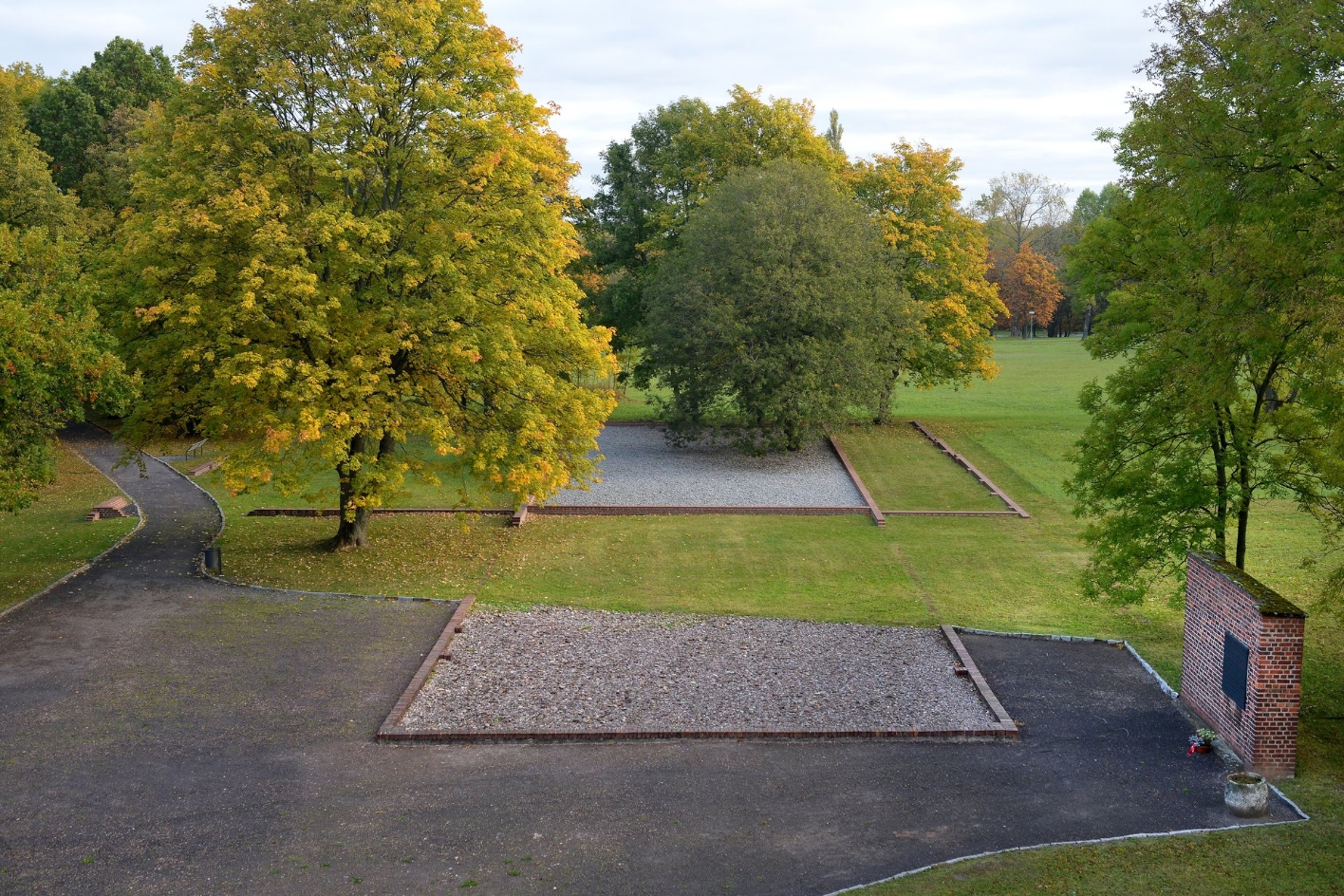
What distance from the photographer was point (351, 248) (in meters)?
20.3

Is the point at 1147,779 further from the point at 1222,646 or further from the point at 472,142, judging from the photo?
the point at 472,142

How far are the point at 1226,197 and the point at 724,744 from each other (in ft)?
32.5

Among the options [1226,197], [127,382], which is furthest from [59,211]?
[1226,197]

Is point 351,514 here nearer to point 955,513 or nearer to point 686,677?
point 686,677

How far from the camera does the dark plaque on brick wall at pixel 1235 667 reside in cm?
1286

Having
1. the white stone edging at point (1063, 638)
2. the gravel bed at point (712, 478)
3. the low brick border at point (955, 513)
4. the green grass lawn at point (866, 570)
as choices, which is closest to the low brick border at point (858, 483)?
the gravel bed at point (712, 478)

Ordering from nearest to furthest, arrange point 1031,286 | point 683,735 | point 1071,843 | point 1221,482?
point 1071,843 → point 683,735 → point 1221,482 → point 1031,286

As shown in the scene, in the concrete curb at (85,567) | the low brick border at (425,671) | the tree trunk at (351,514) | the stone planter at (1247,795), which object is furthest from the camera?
the tree trunk at (351,514)

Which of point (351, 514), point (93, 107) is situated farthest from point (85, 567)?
point (93, 107)

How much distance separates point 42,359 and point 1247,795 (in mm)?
18408

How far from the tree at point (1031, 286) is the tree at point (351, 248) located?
67.7 m

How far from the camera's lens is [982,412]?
47469mm

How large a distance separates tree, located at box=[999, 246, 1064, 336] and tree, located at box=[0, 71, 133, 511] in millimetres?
73420

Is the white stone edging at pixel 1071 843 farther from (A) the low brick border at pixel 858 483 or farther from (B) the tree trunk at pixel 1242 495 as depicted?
(A) the low brick border at pixel 858 483
